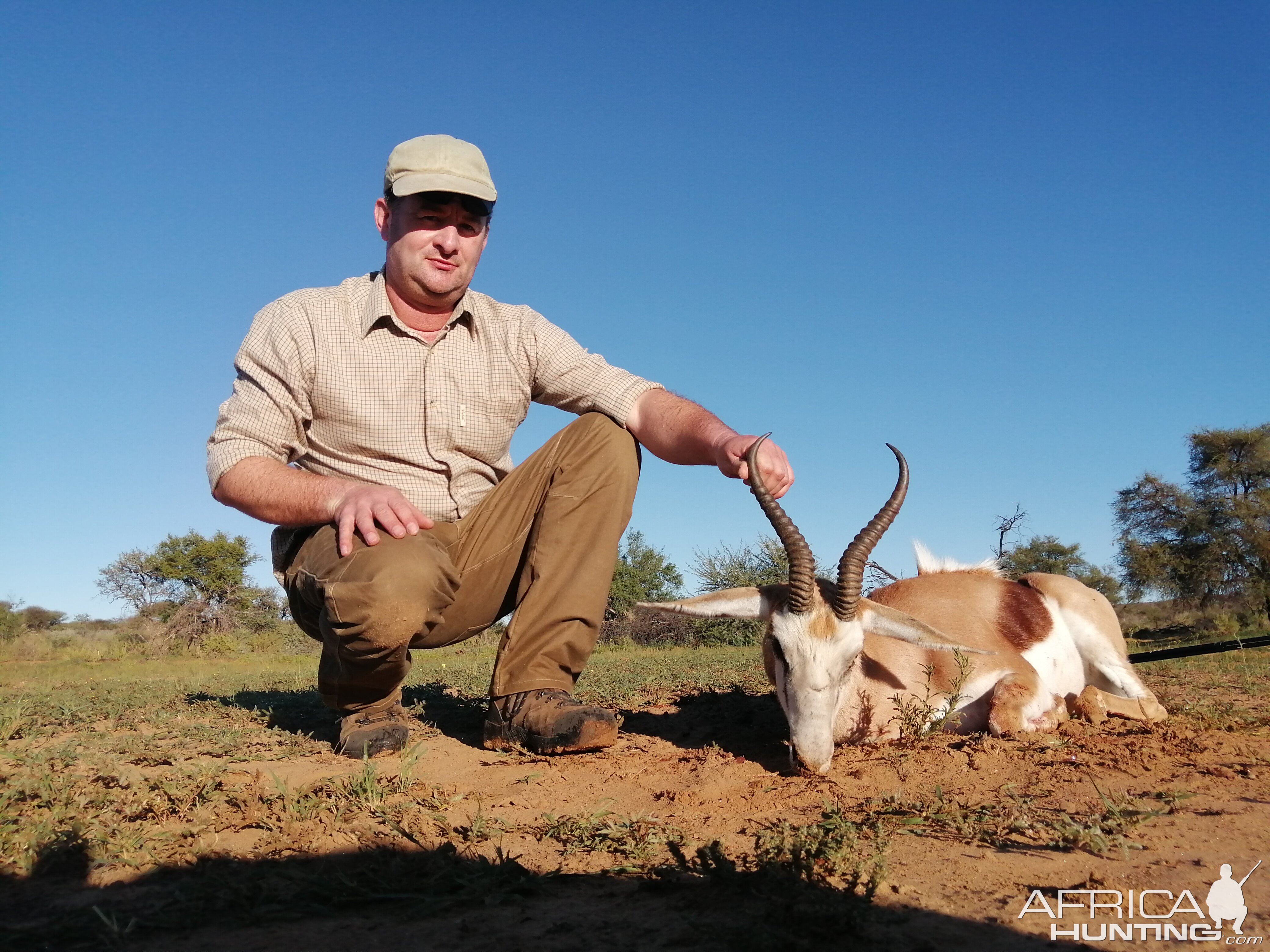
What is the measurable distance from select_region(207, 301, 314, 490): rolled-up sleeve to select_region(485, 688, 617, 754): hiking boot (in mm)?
1535

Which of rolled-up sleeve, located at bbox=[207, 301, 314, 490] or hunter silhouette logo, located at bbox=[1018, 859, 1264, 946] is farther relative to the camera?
rolled-up sleeve, located at bbox=[207, 301, 314, 490]

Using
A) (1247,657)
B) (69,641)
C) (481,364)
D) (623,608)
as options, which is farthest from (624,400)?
(69,641)

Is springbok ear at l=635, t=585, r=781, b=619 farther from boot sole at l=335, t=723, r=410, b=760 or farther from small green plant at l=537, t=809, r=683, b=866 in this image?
small green plant at l=537, t=809, r=683, b=866

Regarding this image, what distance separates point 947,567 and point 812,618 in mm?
2268

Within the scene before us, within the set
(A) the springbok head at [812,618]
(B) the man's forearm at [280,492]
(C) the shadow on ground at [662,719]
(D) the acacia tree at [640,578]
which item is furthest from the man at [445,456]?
(D) the acacia tree at [640,578]

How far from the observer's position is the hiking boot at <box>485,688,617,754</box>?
12.8 feet

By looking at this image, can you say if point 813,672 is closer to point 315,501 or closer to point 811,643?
point 811,643

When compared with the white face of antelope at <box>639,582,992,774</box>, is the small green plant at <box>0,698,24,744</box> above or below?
below

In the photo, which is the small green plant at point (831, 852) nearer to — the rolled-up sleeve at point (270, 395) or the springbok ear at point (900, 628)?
the springbok ear at point (900, 628)

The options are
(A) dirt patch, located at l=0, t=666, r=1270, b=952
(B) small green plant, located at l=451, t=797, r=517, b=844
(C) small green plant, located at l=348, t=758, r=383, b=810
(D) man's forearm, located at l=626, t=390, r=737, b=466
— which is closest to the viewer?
(A) dirt patch, located at l=0, t=666, r=1270, b=952

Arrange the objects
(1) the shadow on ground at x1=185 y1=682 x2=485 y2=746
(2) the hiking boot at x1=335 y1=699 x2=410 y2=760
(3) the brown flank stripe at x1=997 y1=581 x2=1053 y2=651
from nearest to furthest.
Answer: (2) the hiking boot at x1=335 y1=699 x2=410 y2=760 → (1) the shadow on ground at x1=185 y1=682 x2=485 y2=746 → (3) the brown flank stripe at x1=997 y1=581 x2=1053 y2=651

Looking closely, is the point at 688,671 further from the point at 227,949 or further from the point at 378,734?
the point at 227,949


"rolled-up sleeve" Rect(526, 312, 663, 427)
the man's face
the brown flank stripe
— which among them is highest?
the man's face

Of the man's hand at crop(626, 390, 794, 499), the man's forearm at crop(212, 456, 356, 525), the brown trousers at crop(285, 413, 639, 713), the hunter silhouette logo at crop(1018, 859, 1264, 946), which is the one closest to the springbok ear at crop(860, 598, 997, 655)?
the man's hand at crop(626, 390, 794, 499)
